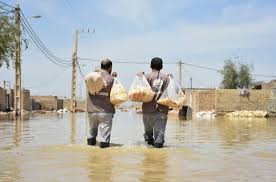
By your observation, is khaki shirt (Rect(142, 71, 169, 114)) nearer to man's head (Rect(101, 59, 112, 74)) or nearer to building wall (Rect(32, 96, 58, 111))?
man's head (Rect(101, 59, 112, 74))

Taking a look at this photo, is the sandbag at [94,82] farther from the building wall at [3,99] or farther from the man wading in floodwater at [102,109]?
the building wall at [3,99]

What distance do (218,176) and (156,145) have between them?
325 cm

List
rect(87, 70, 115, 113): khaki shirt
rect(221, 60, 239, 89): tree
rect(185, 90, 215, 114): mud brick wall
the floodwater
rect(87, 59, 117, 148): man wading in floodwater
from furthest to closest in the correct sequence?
rect(221, 60, 239, 89): tree
rect(185, 90, 215, 114): mud brick wall
rect(87, 70, 115, 113): khaki shirt
rect(87, 59, 117, 148): man wading in floodwater
the floodwater

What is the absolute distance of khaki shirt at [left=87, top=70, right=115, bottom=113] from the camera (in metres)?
9.01

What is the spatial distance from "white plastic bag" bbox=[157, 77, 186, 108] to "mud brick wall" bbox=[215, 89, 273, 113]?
2790 cm

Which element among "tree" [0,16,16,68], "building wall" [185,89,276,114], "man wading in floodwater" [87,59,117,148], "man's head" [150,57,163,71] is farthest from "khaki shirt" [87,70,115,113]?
"building wall" [185,89,276,114]

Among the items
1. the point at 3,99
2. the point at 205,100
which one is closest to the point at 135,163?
the point at 205,100

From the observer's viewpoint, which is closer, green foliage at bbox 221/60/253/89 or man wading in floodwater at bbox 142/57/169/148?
man wading in floodwater at bbox 142/57/169/148

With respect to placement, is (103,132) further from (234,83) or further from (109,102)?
(234,83)

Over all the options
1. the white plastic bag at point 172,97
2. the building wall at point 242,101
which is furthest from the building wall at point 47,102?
the white plastic bag at point 172,97

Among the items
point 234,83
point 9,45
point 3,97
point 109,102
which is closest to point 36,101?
point 3,97

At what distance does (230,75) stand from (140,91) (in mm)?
53489

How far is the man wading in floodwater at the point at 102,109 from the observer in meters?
8.90

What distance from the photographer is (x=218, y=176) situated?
5676 mm
